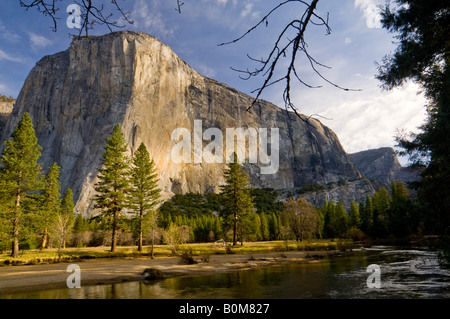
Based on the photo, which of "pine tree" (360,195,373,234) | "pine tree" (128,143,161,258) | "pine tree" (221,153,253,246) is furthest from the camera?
"pine tree" (360,195,373,234)

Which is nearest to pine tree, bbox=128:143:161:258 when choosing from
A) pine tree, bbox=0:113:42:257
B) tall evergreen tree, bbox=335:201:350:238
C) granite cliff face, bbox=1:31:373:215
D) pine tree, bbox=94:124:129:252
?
pine tree, bbox=94:124:129:252

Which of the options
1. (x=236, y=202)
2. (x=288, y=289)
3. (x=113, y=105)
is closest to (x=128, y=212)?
(x=236, y=202)

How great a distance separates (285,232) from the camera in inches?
2020

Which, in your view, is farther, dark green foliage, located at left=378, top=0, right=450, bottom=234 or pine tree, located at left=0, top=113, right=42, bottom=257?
pine tree, located at left=0, top=113, right=42, bottom=257

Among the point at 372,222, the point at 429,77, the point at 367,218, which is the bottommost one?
the point at 372,222

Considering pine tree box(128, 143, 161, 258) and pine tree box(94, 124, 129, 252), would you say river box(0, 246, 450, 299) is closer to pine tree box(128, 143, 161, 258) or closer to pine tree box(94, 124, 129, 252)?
pine tree box(94, 124, 129, 252)

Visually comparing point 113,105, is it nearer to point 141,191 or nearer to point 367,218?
point 141,191

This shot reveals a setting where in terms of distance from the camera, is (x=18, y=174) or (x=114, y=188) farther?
(x=114, y=188)

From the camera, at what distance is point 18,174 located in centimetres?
2453

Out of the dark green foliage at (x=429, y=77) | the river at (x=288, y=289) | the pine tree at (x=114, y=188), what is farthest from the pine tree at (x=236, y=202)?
the dark green foliage at (x=429, y=77)

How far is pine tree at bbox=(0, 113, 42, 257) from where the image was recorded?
75.7ft

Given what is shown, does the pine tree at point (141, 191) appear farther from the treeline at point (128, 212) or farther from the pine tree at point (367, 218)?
the pine tree at point (367, 218)

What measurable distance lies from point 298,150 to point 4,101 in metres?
166

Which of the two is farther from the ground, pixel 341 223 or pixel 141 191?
pixel 141 191
